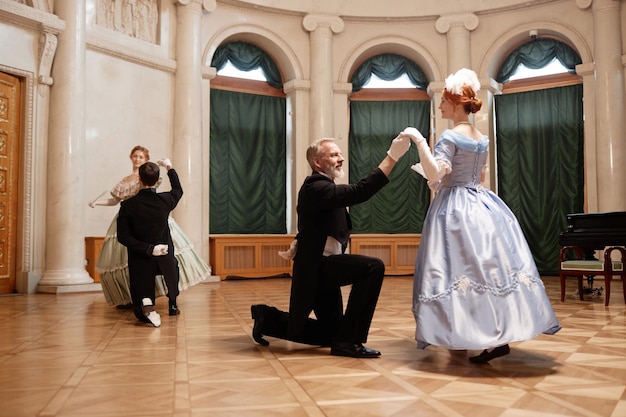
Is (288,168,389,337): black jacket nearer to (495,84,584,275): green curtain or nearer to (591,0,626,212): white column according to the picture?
(591,0,626,212): white column

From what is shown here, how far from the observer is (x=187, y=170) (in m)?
9.77

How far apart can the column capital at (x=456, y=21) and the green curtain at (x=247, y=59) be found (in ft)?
10.2

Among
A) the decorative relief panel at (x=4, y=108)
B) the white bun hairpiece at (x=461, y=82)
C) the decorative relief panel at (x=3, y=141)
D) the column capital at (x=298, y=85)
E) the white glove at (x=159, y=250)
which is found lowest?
the white glove at (x=159, y=250)

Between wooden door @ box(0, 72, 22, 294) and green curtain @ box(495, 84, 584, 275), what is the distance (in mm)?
8061

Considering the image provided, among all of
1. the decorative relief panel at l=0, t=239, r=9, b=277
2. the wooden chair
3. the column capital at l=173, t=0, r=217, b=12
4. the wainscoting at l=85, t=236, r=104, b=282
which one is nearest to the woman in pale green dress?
the wainscoting at l=85, t=236, r=104, b=282

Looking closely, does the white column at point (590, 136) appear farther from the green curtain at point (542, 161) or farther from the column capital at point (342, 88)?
the column capital at point (342, 88)

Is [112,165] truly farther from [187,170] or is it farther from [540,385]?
[540,385]

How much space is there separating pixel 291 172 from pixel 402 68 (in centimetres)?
300

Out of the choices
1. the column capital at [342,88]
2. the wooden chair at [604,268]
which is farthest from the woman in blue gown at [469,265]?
the column capital at [342,88]

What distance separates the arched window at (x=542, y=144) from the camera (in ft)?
35.2

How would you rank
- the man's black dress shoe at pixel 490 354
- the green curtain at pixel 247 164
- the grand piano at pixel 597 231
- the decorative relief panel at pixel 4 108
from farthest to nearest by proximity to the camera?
the green curtain at pixel 247 164, the decorative relief panel at pixel 4 108, the grand piano at pixel 597 231, the man's black dress shoe at pixel 490 354

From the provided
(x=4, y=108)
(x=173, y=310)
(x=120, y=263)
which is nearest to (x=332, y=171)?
(x=173, y=310)

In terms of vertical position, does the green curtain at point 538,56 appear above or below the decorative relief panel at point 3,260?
above

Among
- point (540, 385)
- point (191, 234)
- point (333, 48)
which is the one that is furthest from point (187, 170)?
point (540, 385)
